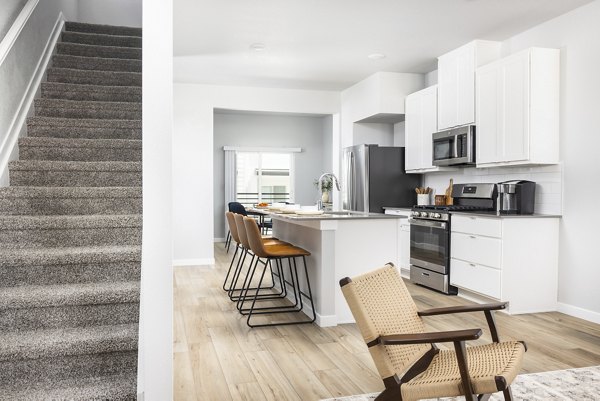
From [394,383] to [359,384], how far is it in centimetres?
98

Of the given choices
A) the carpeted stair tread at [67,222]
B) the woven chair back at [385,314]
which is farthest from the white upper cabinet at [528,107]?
the carpeted stair tread at [67,222]

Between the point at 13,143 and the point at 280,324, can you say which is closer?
the point at 13,143

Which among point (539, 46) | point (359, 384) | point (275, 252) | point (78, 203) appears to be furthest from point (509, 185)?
point (78, 203)

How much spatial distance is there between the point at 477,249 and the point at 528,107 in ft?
4.51

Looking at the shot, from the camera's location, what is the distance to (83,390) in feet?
7.41

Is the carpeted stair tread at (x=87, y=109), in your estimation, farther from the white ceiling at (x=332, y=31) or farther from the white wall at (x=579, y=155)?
the white wall at (x=579, y=155)

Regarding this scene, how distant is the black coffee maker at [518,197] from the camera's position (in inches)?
186

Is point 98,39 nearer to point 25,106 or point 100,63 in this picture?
point 100,63

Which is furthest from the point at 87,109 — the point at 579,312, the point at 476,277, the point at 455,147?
the point at 579,312

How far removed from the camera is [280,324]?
404 centimetres

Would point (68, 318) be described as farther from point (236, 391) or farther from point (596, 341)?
point (596, 341)

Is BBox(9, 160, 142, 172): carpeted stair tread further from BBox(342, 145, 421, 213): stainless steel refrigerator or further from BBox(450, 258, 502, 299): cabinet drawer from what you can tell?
BBox(342, 145, 421, 213): stainless steel refrigerator

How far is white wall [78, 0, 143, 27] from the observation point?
23.3 feet

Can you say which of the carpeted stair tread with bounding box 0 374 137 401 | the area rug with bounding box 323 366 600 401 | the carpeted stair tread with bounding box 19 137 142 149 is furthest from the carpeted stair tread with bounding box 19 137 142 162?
the area rug with bounding box 323 366 600 401
